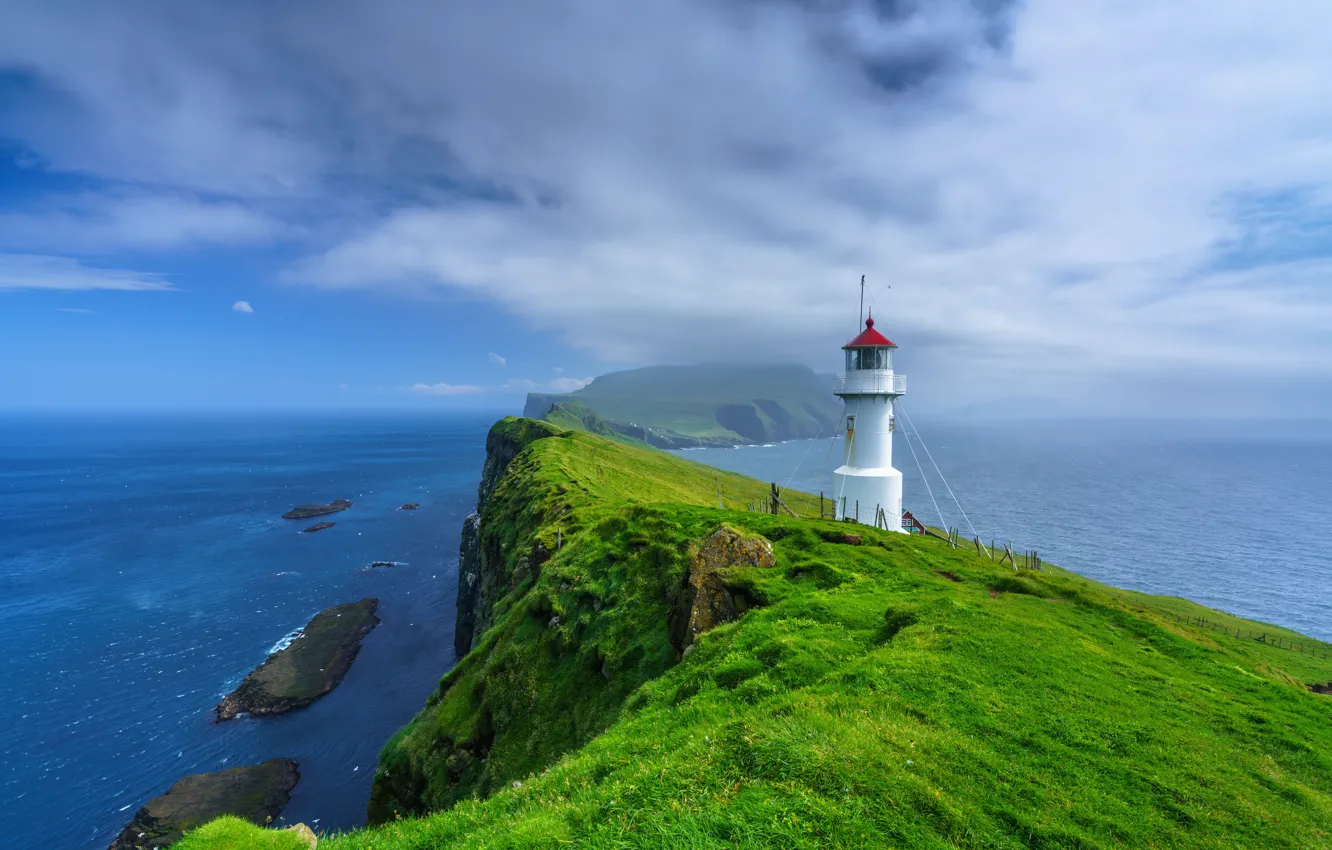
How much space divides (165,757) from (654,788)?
208ft

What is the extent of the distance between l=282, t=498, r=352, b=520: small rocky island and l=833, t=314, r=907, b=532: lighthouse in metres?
139

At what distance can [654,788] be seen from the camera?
9930 millimetres

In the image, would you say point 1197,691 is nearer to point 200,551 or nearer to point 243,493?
point 200,551

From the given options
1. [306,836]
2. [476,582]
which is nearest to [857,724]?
[306,836]

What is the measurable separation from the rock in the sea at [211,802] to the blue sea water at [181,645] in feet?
4.89

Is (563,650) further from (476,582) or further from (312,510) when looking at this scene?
(312,510)

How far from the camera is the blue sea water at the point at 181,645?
149 feet

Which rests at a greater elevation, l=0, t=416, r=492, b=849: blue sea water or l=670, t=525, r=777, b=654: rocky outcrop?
l=670, t=525, r=777, b=654: rocky outcrop

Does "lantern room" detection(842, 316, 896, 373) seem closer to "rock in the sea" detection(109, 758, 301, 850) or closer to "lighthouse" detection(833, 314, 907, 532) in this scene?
"lighthouse" detection(833, 314, 907, 532)

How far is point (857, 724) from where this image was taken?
11016mm

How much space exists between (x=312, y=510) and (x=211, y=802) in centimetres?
10733

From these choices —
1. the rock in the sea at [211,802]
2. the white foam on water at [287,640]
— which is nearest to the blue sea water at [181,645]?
the white foam on water at [287,640]

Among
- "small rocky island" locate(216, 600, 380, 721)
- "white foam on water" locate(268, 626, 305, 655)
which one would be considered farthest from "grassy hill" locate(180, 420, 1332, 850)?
"white foam on water" locate(268, 626, 305, 655)

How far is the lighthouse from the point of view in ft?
116
